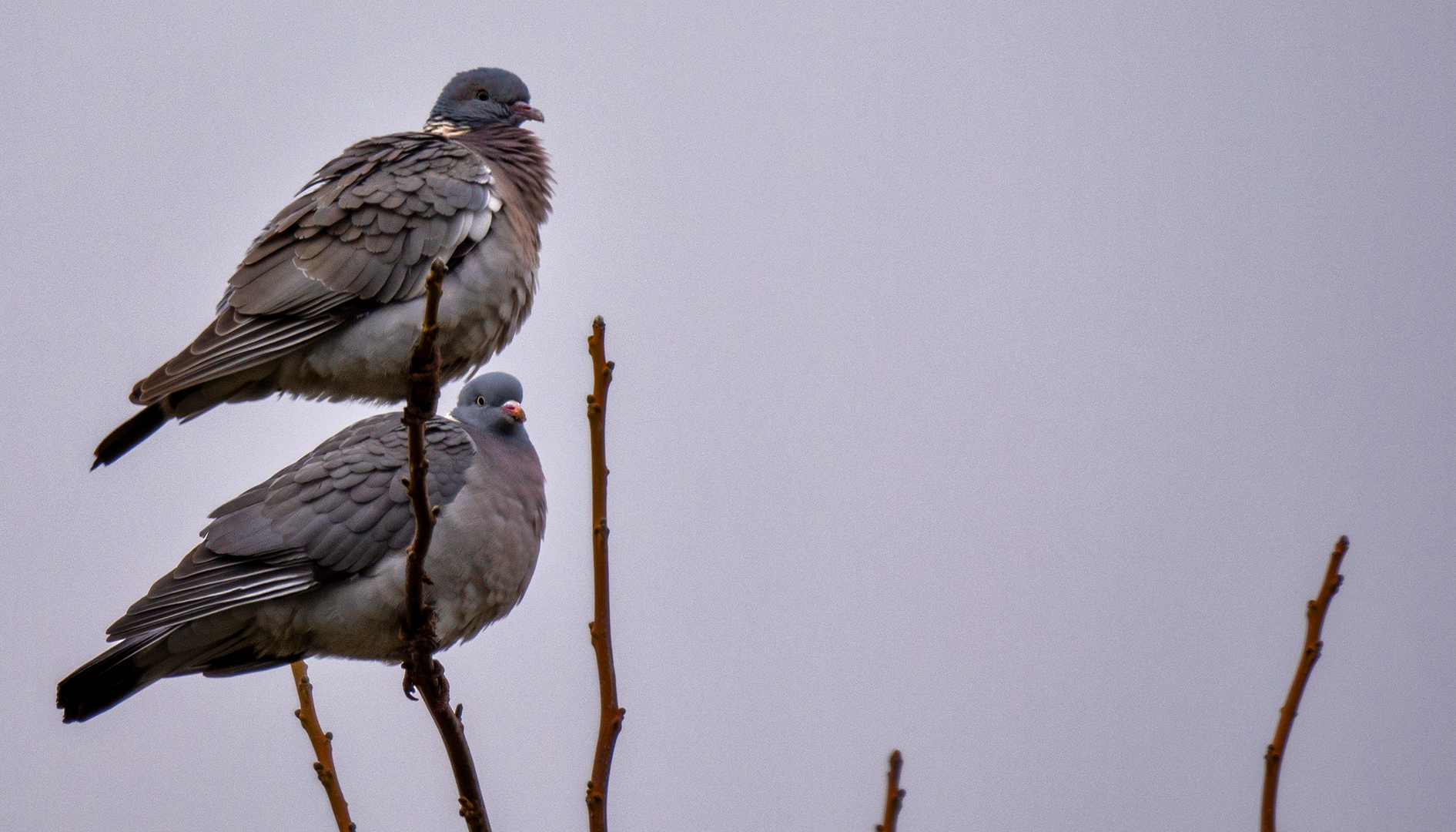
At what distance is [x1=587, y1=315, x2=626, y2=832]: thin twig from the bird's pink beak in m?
3.09

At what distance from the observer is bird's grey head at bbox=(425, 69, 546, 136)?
5.40 meters

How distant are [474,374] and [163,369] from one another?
1.10 meters

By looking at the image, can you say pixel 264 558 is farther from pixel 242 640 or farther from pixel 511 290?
pixel 511 290

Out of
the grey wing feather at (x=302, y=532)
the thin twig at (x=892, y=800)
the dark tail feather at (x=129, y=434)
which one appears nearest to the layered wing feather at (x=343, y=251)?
the dark tail feather at (x=129, y=434)

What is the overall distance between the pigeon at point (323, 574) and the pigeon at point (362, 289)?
0.95 ft

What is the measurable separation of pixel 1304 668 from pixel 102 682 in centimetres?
308

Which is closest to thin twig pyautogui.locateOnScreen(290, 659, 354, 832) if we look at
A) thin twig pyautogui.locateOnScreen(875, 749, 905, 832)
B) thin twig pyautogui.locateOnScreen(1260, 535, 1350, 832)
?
thin twig pyautogui.locateOnScreen(875, 749, 905, 832)

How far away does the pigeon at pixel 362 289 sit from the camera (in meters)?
4.13

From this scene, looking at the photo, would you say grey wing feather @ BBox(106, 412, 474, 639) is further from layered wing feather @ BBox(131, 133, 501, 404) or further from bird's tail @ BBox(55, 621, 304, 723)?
layered wing feather @ BBox(131, 133, 501, 404)

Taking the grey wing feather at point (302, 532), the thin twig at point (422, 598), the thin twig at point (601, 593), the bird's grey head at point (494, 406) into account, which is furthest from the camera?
the bird's grey head at point (494, 406)

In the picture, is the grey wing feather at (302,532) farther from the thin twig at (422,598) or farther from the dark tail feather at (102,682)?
the thin twig at (422,598)

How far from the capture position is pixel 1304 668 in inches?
85.3

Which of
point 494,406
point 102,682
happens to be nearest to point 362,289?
point 494,406

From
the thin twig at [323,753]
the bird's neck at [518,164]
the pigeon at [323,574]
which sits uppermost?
the bird's neck at [518,164]
